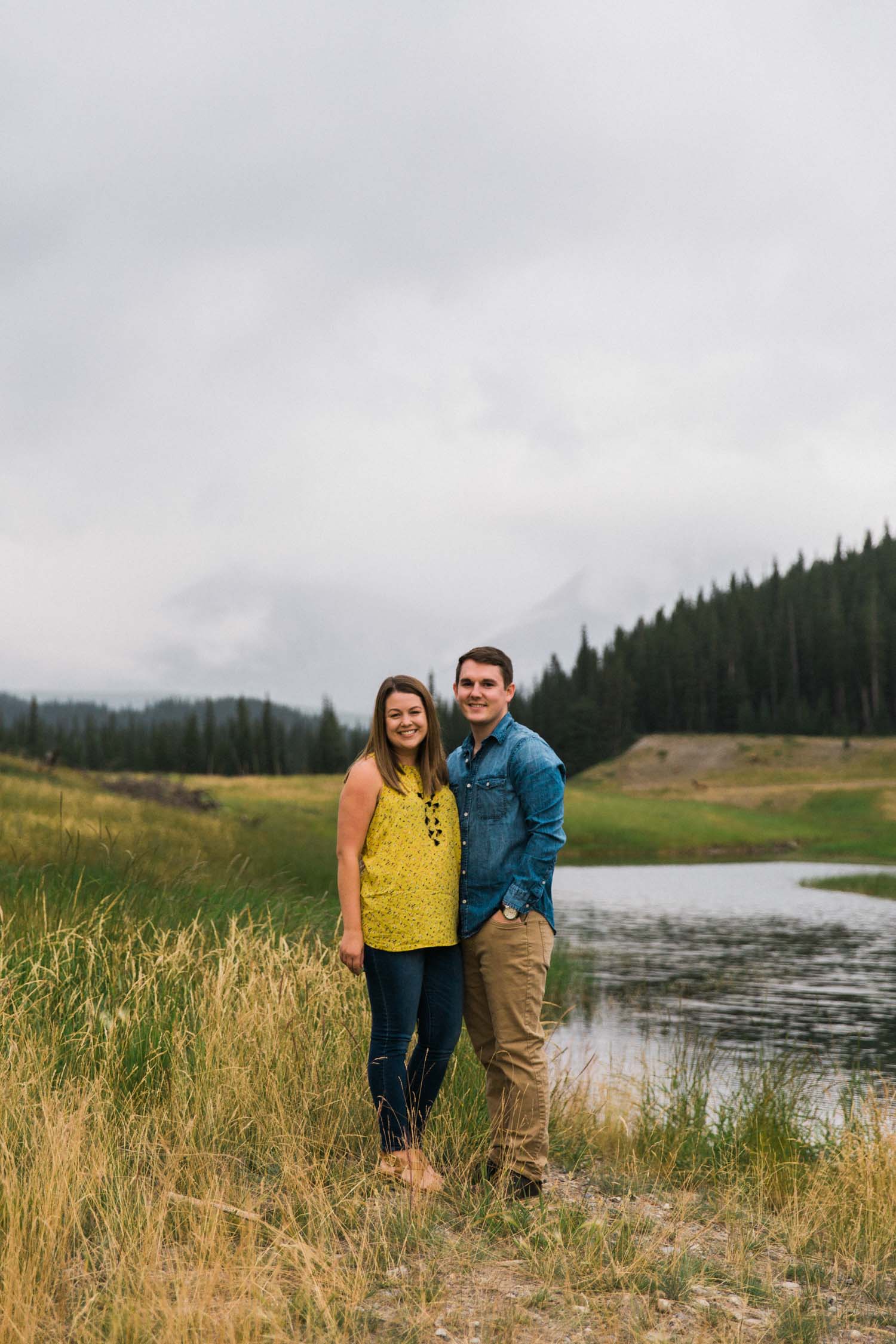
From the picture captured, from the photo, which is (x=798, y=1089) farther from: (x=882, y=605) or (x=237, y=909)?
(x=882, y=605)

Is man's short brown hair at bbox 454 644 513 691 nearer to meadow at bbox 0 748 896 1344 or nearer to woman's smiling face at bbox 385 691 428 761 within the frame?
woman's smiling face at bbox 385 691 428 761

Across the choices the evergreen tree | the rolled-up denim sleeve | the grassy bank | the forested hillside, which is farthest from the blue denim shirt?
the evergreen tree

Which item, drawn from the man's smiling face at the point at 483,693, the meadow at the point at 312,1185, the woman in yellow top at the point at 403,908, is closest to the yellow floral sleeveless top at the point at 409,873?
the woman in yellow top at the point at 403,908

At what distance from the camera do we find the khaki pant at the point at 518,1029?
476 centimetres

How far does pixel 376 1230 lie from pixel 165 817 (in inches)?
802

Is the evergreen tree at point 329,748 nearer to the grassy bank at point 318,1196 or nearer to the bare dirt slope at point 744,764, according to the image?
the bare dirt slope at point 744,764

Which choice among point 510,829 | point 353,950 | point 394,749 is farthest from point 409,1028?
point 394,749

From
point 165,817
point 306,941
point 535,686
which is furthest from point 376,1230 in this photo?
point 535,686

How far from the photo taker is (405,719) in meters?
4.82

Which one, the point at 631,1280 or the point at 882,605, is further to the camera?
the point at 882,605

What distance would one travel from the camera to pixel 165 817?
23.6 m

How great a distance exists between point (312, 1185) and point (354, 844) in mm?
1475

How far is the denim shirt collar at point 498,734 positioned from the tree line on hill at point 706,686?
269 ft

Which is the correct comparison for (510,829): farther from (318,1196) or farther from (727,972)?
(727,972)
